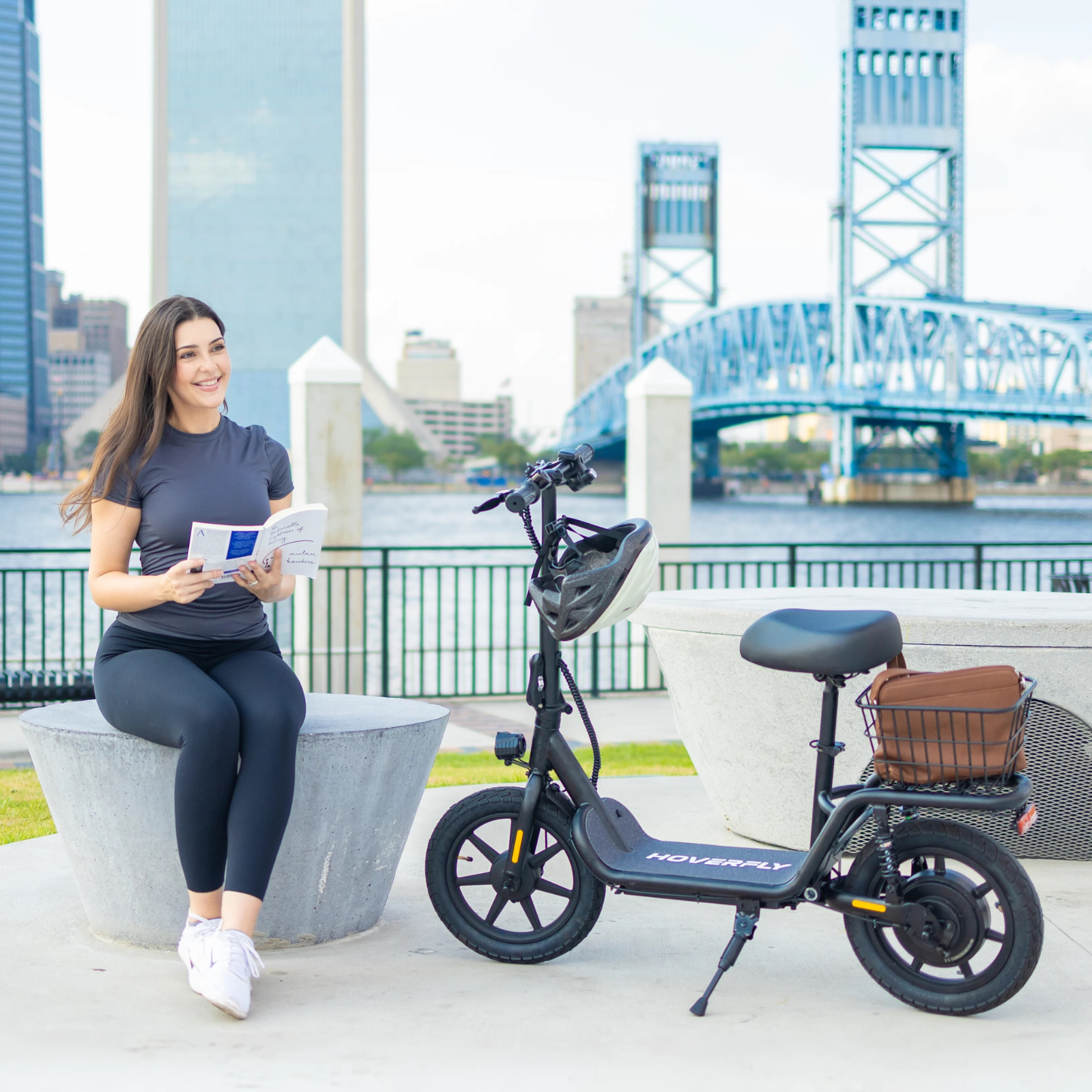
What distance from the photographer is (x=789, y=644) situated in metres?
3.06

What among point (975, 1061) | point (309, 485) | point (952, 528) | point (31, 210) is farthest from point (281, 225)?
point (975, 1061)

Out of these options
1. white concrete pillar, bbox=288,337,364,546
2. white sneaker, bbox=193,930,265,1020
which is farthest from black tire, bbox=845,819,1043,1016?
white concrete pillar, bbox=288,337,364,546

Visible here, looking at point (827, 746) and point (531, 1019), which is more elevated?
point (827, 746)

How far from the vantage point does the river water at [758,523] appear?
6125 cm

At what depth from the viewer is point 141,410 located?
3.42m

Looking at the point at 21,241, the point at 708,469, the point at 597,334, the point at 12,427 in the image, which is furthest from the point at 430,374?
the point at 708,469

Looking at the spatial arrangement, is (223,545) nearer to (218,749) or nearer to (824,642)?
(218,749)

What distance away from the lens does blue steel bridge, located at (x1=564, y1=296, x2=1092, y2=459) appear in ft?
212

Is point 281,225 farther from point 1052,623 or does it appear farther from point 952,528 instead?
point 1052,623

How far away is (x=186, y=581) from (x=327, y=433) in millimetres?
6291

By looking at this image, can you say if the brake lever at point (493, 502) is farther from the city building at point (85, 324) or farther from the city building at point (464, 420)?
the city building at point (85, 324)

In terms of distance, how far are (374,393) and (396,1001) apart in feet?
341

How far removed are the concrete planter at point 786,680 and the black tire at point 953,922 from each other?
1195 mm

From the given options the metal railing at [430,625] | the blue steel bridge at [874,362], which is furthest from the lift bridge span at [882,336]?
the metal railing at [430,625]
